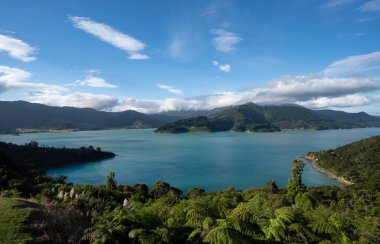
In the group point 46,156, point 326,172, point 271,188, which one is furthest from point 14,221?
point 46,156

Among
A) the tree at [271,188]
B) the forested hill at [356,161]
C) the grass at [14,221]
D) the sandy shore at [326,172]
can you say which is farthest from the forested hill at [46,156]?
the grass at [14,221]

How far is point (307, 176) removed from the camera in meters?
94.4

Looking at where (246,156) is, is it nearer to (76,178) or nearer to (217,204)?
(76,178)

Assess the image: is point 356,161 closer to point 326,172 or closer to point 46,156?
point 326,172

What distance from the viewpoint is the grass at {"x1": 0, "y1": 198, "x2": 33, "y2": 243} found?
7102 mm

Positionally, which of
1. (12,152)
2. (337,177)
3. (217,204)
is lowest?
(337,177)

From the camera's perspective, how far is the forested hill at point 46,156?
114438mm

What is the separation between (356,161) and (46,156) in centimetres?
12364

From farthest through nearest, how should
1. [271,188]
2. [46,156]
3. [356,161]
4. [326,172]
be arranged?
[46,156]
[356,161]
[326,172]
[271,188]

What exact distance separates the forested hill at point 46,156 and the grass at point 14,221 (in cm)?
11154

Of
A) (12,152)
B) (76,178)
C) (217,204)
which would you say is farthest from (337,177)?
(12,152)

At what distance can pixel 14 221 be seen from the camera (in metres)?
→ 7.93

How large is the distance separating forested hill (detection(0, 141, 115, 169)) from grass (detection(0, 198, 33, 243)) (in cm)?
11154

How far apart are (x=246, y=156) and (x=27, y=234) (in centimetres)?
13038
